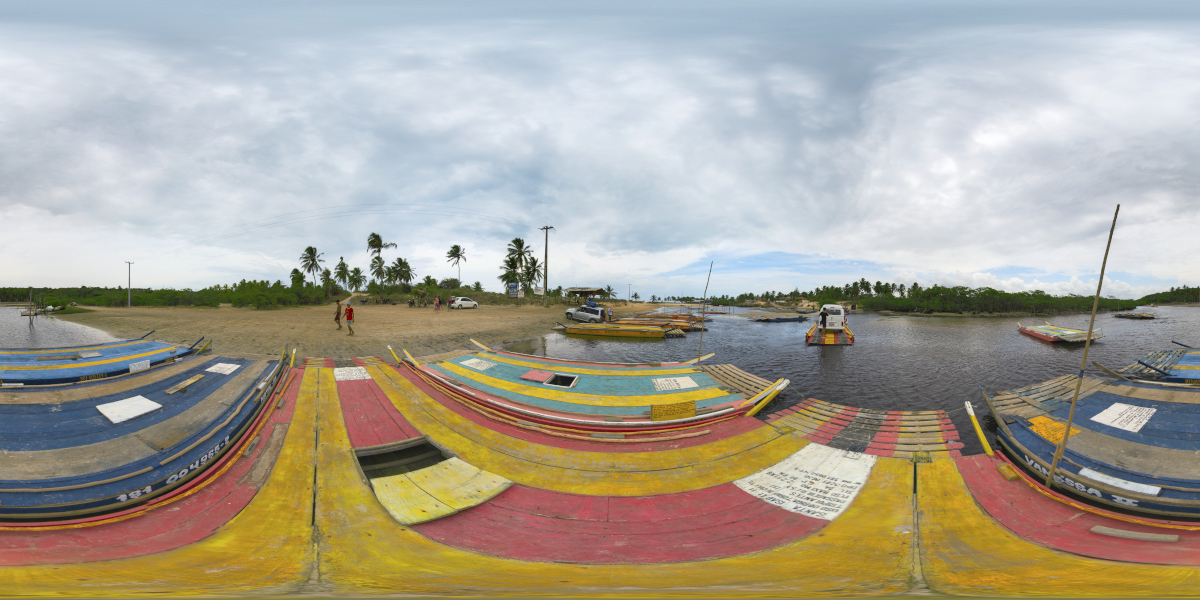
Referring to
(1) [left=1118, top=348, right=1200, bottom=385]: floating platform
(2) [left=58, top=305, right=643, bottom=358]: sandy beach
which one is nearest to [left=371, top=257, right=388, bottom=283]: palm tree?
(2) [left=58, top=305, right=643, bottom=358]: sandy beach

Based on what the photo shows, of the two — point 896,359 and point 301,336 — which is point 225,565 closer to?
point 301,336

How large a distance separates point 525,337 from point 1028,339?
126ft

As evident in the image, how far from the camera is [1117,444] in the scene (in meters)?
6.23

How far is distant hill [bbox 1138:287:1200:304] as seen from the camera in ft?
340

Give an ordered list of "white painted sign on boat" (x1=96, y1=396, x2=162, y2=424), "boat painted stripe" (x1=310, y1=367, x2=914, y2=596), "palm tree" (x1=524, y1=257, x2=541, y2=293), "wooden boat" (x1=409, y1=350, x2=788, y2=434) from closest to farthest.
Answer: "boat painted stripe" (x1=310, y1=367, x2=914, y2=596) < "white painted sign on boat" (x1=96, y1=396, x2=162, y2=424) < "wooden boat" (x1=409, y1=350, x2=788, y2=434) < "palm tree" (x1=524, y1=257, x2=541, y2=293)

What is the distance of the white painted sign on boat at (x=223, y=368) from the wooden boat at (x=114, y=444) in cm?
63

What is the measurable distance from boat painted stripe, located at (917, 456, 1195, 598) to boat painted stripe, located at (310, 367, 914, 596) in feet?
0.98

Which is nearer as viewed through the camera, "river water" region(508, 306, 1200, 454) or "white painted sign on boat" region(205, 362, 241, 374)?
"white painted sign on boat" region(205, 362, 241, 374)

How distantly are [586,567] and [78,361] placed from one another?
1018cm

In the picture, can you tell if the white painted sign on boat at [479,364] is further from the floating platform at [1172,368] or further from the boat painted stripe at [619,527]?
the floating platform at [1172,368]

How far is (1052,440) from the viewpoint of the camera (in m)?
6.47

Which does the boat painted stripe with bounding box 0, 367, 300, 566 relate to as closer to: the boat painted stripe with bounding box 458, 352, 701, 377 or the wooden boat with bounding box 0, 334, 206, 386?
the wooden boat with bounding box 0, 334, 206, 386

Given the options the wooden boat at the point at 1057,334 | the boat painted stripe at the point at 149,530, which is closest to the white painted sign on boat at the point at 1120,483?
the boat painted stripe at the point at 149,530

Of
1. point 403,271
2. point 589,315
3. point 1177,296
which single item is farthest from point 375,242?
point 1177,296
